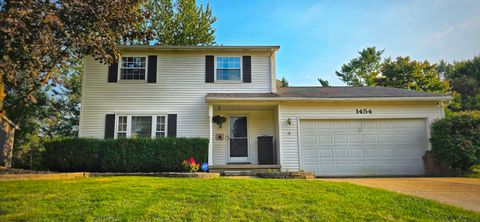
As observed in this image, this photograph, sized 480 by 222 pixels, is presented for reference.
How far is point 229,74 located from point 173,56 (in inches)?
92.3

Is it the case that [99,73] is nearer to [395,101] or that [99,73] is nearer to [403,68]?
[395,101]

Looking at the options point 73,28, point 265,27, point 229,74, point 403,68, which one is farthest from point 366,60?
point 73,28

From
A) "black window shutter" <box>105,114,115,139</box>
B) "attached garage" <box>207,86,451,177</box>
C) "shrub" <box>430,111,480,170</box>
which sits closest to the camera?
"shrub" <box>430,111,480,170</box>

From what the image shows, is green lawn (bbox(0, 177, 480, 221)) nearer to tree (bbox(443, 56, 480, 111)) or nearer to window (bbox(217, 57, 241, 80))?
window (bbox(217, 57, 241, 80))

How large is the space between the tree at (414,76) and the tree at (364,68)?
6.86 feet

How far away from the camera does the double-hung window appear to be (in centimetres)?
1134

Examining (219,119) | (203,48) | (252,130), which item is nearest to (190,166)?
(219,119)

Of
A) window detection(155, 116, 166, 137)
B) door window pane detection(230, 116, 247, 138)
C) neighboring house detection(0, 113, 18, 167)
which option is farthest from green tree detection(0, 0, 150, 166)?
neighboring house detection(0, 113, 18, 167)

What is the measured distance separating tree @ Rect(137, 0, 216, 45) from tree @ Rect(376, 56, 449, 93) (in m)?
15.8

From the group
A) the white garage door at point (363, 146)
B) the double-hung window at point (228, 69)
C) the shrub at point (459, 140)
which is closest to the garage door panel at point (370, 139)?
the white garage door at point (363, 146)

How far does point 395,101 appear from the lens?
10.6 meters

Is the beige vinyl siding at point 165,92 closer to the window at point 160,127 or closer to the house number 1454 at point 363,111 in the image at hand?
the window at point 160,127

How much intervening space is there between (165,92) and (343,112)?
6.80 metres

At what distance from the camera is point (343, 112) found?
35.0 feet
